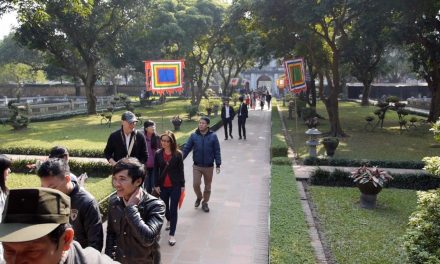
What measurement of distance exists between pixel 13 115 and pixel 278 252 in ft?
62.0

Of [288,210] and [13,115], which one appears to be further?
[13,115]

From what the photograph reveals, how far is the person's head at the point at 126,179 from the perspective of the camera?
10.4 feet

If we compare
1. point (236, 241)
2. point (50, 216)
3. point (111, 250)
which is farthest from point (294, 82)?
point (50, 216)

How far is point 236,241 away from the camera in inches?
238

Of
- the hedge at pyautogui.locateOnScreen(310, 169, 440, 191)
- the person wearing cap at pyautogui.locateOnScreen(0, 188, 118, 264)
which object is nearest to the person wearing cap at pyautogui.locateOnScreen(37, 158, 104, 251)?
the person wearing cap at pyautogui.locateOnScreen(0, 188, 118, 264)

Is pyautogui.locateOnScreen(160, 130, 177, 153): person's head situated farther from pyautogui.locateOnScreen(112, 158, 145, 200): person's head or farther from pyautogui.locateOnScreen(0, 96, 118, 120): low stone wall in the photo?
pyautogui.locateOnScreen(0, 96, 118, 120): low stone wall

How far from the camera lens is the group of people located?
1652 millimetres

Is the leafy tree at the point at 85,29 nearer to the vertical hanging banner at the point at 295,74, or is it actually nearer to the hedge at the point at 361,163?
the vertical hanging banner at the point at 295,74

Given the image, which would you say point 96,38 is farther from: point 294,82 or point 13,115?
point 294,82

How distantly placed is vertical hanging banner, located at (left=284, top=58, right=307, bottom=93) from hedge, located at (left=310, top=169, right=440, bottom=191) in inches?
158

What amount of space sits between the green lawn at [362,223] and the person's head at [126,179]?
11.5ft

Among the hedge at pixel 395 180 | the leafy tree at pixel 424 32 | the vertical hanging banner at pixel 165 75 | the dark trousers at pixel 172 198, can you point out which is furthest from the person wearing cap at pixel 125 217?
the leafy tree at pixel 424 32

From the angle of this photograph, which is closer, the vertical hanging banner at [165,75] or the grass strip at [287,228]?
the grass strip at [287,228]

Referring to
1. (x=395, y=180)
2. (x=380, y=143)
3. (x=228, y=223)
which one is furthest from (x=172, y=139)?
(x=380, y=143)
